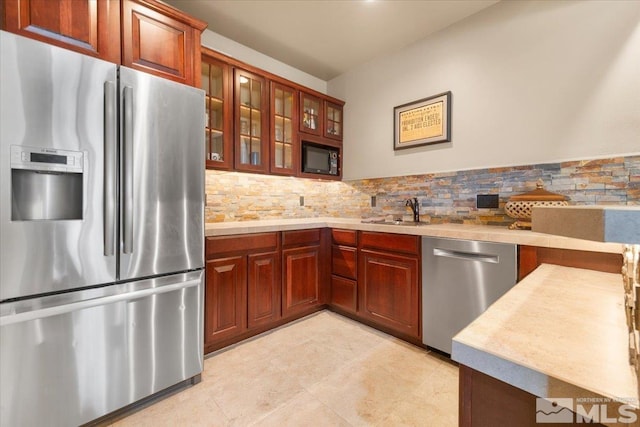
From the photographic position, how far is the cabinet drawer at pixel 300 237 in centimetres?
253

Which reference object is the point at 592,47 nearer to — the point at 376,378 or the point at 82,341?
the point at 376,378

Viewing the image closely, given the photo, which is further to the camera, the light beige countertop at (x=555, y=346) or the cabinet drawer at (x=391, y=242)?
the cabinet drawer at (x=391, y=242)

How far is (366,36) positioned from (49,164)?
264cm

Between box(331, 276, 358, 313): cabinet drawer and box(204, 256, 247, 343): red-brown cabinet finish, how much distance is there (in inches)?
37.6

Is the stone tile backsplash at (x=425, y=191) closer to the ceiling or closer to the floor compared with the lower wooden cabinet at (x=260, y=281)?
closer to the ceiling

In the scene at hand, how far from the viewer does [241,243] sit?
2211 mm

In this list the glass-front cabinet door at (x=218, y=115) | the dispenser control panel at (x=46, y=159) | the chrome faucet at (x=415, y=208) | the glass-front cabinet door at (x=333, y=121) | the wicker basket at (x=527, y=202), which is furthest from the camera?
the glass-front cabinet door at (x=333, y=121)

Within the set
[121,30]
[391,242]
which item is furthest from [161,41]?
[391,242]

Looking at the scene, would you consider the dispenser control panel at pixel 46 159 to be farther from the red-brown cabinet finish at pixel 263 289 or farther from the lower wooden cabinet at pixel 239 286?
the red-brown cabinet finish at pixel 263 289

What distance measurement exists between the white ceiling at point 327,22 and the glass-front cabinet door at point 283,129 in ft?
1.44

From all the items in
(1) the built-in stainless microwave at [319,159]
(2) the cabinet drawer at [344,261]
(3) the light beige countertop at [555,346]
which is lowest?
(2) the cabinet drawer at [344,261]

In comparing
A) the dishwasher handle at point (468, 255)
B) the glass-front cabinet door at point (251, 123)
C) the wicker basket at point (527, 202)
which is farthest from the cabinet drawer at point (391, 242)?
the glass-front cabinet door at point (251, 123)

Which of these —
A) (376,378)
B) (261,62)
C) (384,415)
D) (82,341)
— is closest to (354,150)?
(261,62)

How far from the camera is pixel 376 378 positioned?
185 centimetres
